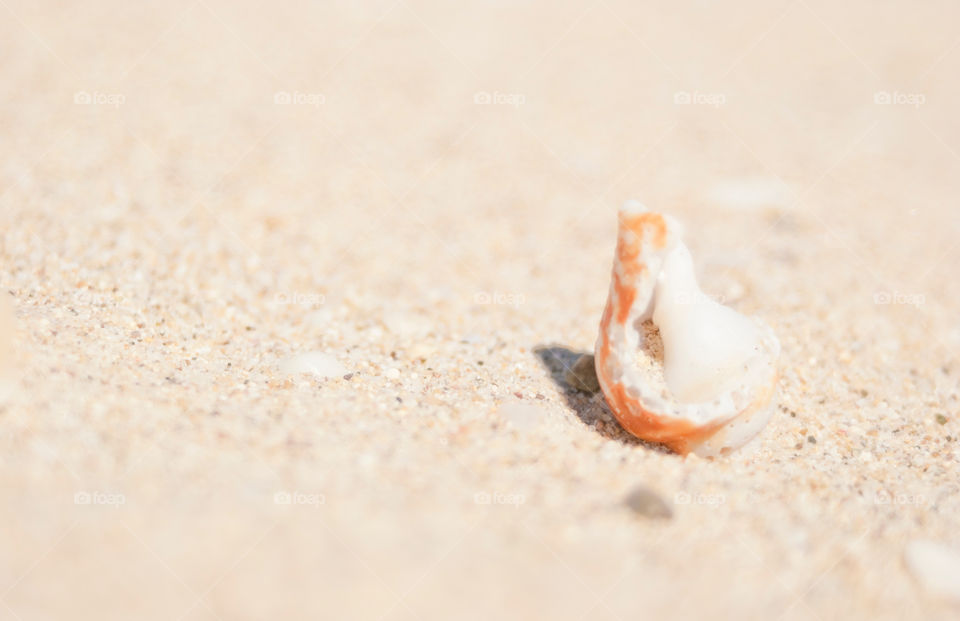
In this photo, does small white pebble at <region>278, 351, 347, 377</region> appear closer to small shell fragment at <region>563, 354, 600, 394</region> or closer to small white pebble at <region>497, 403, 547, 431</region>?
small white pebble at <region>497, 403, 547, 431</region>

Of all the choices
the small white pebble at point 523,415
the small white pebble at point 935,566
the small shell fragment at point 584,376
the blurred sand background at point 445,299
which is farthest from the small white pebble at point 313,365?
the small white pebble at point 935,566

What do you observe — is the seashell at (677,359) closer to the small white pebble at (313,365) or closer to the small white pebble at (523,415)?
the small white pebble at (523,415)

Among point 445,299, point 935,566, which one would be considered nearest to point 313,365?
point 445,299

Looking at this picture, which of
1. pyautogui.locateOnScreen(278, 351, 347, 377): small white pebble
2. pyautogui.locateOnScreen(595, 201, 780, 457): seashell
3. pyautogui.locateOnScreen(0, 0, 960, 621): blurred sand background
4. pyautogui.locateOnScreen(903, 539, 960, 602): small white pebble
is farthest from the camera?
pyautogui.locateOnScreen(278, 351, 347, 377): small white pebble

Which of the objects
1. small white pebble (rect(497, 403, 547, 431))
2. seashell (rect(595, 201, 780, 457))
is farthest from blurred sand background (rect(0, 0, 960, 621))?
seashell (rect(595, 201, 780, 457))

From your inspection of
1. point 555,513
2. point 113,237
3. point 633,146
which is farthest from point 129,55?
point 555,513
